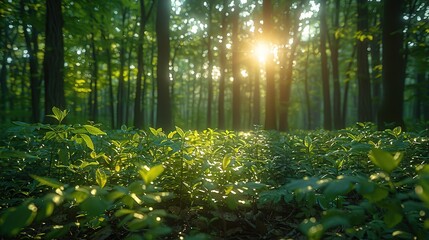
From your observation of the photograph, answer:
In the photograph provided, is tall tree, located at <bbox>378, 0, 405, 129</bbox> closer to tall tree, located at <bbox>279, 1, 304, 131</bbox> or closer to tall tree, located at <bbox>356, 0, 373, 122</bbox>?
tall tree, located at <bbox>356, 0, 373, 122</bbox>

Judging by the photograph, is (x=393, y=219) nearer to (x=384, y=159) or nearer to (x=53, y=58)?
(x=384, y=159)

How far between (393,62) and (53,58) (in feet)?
26.7

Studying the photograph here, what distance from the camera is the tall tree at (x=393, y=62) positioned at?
6711mm

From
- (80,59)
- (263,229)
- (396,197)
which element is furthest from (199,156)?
(80,59)

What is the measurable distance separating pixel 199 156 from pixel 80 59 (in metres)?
9.61

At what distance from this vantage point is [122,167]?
9.59 feet

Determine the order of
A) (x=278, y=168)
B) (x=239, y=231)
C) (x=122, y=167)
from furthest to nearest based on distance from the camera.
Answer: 1. (x=278, y=168)
2. (x=122, y=167)
3. (x=239, y=231)

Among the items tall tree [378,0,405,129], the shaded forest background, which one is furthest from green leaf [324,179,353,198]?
tall tree [378,0,405,129]

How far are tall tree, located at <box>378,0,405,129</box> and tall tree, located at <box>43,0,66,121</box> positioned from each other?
25.8ft

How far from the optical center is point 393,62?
22.1ft

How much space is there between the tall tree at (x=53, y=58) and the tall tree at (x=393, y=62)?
7.87 m

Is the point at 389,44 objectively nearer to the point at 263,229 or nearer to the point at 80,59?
the point at 263,229

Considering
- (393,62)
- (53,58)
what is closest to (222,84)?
(53,58)

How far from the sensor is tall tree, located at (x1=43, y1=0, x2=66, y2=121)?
706 cm
